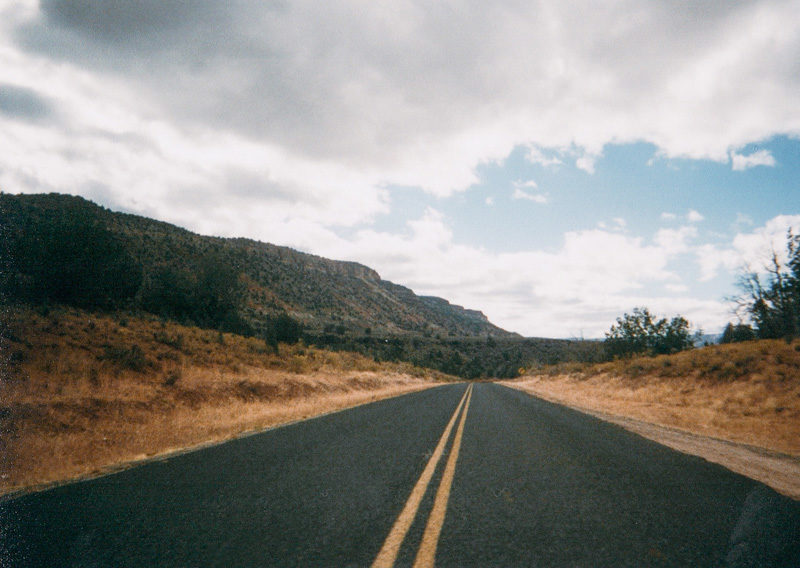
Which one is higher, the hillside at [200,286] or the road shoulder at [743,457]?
the hillside at [200,286]

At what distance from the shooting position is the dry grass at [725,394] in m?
12.1

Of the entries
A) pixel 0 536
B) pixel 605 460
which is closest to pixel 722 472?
pixel 605 460

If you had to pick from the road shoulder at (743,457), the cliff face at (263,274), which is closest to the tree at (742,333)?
the road shoulder at (743,457)

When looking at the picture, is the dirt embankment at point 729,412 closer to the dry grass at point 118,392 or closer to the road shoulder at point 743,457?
the road shoulder at point 743,457

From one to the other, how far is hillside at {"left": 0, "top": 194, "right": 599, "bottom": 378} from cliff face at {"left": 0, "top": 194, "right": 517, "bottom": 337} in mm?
369

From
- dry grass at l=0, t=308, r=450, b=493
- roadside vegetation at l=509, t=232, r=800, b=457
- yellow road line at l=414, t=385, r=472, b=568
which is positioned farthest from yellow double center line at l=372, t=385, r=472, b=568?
roadside vegetation at l=509, t=232, r=800, b=457

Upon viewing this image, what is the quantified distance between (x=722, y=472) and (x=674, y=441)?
133 inches

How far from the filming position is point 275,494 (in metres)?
4.63

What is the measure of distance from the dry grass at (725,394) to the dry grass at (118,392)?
12.4m

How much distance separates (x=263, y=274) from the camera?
3851 inches

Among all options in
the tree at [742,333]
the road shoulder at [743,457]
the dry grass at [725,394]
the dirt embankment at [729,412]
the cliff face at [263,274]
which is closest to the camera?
the road shoulder at [743,457]

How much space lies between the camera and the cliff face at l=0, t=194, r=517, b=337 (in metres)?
58.9

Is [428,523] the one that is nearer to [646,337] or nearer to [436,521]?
[436,521]

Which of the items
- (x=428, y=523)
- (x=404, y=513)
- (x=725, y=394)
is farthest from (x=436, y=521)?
(x=725, y=394)
